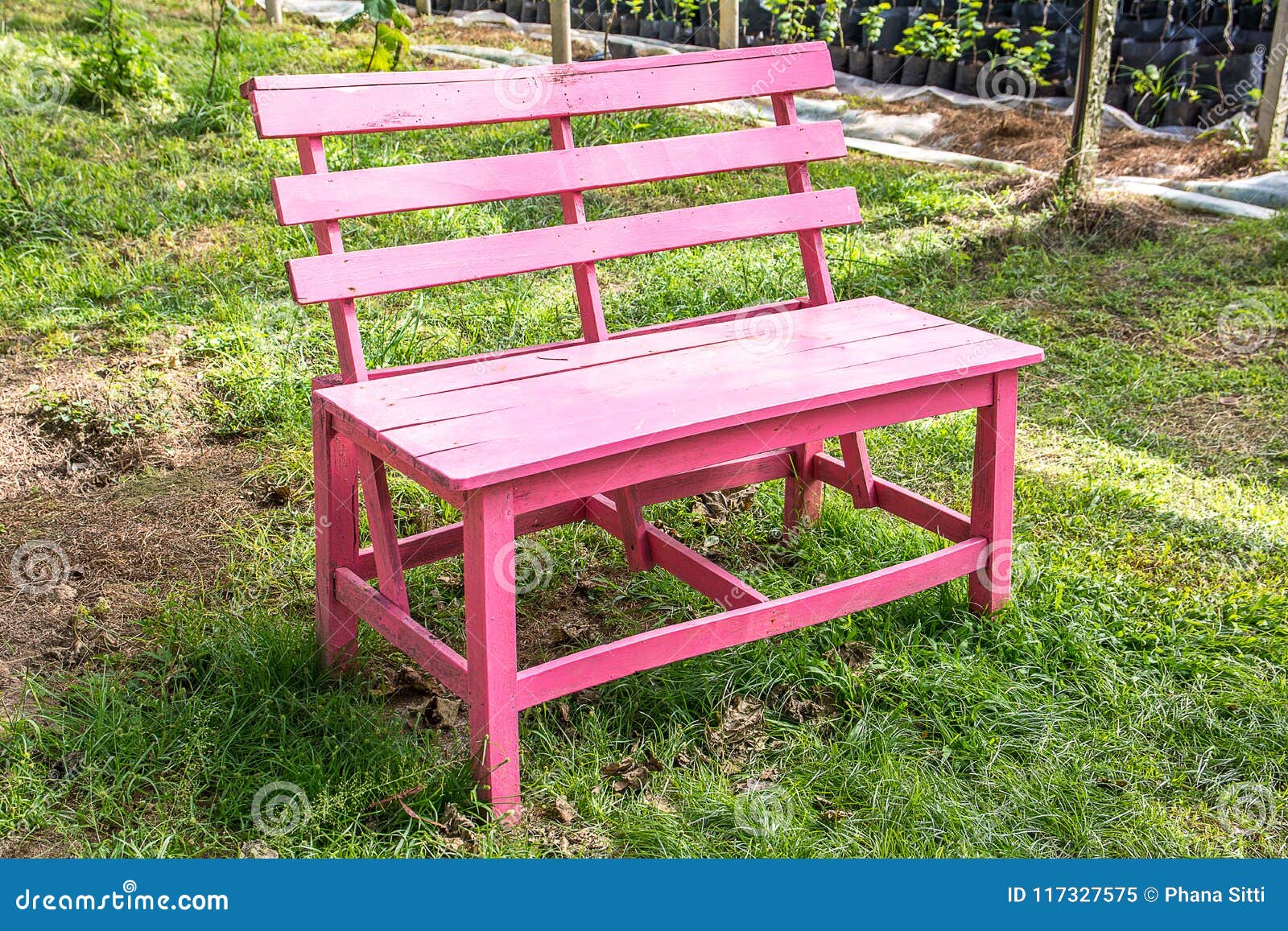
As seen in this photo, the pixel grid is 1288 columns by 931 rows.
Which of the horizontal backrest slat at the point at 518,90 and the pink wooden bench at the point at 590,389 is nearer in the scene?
the pink wooden bench at the point at 590,389

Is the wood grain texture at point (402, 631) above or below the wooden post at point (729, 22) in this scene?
below

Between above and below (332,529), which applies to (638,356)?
above

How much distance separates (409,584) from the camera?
9.86ft

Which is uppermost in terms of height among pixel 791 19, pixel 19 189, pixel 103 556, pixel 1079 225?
pixel 791 19

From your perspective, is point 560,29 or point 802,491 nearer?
point 802,491

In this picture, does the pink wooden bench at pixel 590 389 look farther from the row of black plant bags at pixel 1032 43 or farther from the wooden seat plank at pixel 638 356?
the row of black plant bags at pixel 1032 43

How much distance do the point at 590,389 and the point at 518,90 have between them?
759 mm

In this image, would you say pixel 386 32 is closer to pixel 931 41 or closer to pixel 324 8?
pixel 931 41

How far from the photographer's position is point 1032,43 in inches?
342

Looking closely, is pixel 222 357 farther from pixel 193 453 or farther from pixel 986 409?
pixel 986 409

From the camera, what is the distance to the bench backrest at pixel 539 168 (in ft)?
7.94

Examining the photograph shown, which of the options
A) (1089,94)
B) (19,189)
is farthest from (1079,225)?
(19,189)

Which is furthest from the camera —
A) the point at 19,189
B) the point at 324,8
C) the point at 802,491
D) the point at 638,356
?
the point at 324,8

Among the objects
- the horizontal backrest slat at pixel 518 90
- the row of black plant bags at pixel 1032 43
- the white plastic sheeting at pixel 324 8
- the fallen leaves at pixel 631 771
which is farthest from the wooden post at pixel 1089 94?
the white plastic sheeting at pixel 324 8
